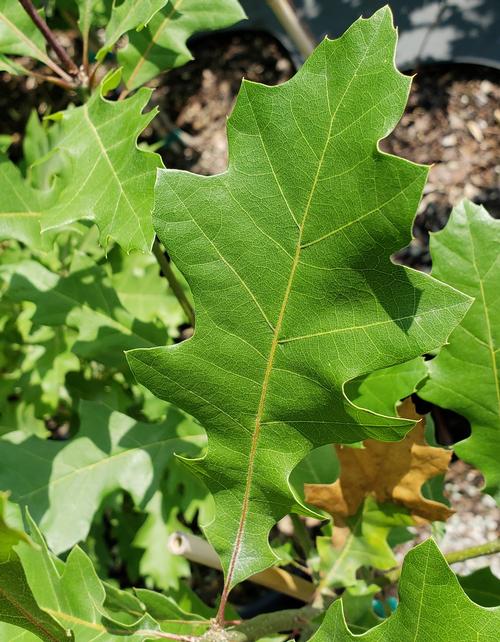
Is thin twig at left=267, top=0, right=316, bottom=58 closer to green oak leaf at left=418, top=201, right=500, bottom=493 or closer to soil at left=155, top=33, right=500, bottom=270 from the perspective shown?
soil at left=155, top=33, right=500, bottom=270

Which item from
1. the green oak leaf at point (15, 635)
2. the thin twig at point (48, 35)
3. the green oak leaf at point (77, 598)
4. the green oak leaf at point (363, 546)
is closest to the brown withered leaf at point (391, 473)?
the green oak leaf at point (363, 546)

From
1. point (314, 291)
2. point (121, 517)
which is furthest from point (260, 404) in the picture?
point (121, 517)

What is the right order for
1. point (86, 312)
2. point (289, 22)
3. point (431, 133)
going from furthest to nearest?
point (431, 133), point (289, 22), point (86, 312)

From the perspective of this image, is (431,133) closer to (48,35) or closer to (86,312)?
(86,312)

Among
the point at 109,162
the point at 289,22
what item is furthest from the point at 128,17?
the point at 289,22

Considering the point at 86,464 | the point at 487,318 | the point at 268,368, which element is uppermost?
the point at 268,368

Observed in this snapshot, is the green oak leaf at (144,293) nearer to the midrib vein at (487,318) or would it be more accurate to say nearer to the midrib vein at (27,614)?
the midrib vein at (487,318)

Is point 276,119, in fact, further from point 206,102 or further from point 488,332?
point 206,102
